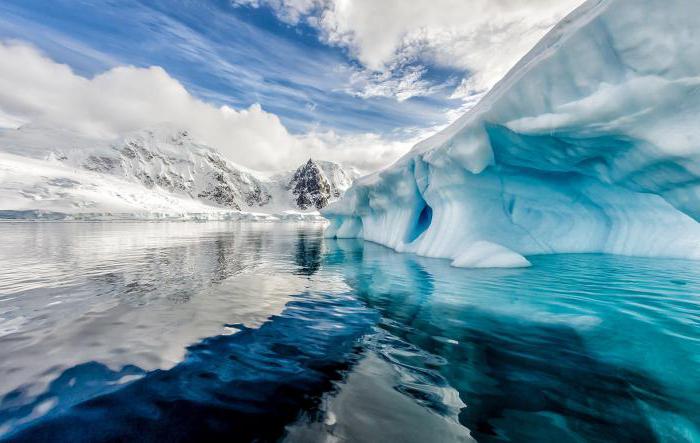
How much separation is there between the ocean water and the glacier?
3186mm

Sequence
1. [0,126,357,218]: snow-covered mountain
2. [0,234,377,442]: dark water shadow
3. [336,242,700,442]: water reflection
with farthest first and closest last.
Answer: [0,126,357,218]: snow-covered mountain → [336,242,700,442]: water reflection → [0,234,377,442]: dark water shadow

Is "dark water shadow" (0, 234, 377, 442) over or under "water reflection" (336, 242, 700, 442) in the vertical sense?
under

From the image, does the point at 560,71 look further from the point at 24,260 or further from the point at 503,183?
the point at 24,260

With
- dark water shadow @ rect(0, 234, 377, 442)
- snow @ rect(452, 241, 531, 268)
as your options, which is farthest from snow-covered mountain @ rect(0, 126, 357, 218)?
dark water shadow @ rect(0, 234, 377, 442)

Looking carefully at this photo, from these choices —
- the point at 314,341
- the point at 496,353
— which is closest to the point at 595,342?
the point at 496,353

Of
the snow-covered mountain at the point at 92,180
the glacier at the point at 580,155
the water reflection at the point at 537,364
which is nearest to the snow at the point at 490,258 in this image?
the glacier at the point at 580,155

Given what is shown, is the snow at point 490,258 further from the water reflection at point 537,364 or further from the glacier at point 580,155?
the water reflection at point 537,364

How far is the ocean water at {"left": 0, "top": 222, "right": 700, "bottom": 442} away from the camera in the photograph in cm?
241

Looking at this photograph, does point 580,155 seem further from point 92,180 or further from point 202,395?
point 92,180

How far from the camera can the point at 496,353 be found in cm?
381

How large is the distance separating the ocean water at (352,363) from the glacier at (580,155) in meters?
3.19

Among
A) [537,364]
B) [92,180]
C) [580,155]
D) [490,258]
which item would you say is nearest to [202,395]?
[537,364]

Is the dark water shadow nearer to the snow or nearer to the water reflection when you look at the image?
the water reflection

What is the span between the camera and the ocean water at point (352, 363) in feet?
7.90
